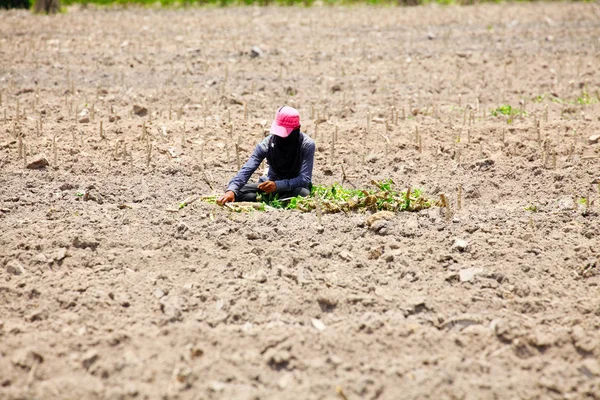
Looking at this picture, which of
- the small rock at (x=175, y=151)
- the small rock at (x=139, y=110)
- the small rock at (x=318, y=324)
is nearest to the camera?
the small rock at (x=318, y=324)

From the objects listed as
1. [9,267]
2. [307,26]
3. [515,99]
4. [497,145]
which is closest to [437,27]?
[307,26]

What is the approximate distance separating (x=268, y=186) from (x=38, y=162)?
217 centimetres

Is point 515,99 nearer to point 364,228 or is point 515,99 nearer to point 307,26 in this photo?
point 364,228

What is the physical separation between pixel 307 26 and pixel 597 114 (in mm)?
6353

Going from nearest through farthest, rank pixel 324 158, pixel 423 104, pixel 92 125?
pixel 324 158, pixel 92 125, pixel 423 104

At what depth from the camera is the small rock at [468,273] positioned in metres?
4.78

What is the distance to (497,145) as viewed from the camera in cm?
735

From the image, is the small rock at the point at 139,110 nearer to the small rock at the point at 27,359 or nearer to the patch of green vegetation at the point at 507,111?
the patch of green vegetation at the point at 507,111

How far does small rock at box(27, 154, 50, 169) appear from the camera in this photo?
6.64 metres

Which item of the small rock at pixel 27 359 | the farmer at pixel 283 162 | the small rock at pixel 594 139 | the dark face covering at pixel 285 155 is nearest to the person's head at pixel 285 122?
the farmer at pixel 283 162

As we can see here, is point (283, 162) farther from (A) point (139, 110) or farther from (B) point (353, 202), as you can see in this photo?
(A) point (139, 110)

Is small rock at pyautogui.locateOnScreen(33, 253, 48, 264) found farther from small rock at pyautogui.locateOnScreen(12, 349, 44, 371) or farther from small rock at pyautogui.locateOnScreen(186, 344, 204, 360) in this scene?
small rock at pyautogui.locateOnScreen(186, 344, 204, 360)

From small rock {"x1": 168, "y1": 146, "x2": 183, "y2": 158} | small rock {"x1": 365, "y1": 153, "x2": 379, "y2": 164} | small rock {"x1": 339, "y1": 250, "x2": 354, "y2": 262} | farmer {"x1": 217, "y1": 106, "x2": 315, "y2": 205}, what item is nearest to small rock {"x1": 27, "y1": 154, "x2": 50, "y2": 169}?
small rock {"x1": 168, "y1": 146, "x2": 183, "y2": 158}

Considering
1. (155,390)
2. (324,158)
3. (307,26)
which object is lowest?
(155,390)
